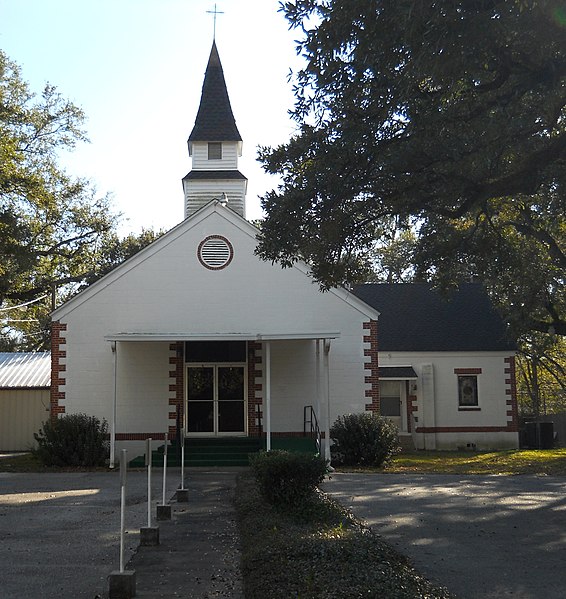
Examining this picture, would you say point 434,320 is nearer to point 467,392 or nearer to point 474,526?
point 467,392

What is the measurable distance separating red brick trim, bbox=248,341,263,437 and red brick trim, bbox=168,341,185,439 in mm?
1913

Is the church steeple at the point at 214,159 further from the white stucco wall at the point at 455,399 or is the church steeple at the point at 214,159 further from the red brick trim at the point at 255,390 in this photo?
the white stucco wall at the point at 455,399

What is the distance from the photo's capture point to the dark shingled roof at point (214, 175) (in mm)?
28141

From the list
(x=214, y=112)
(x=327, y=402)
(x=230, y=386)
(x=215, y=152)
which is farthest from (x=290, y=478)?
(x=214, y=112)

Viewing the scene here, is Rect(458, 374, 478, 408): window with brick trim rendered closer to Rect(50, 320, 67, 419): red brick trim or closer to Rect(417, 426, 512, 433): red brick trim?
Rect(417, 426, 512, 433): red brick trim

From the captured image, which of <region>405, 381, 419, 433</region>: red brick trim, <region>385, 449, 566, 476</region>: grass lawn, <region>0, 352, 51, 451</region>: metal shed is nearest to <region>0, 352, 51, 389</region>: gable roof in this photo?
<region>0, 352, 51, 451</region>: metal shed

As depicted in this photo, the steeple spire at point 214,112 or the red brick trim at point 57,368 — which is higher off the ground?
the steeple spire at point 214,112

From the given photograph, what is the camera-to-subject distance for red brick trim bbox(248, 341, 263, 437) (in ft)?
78.1

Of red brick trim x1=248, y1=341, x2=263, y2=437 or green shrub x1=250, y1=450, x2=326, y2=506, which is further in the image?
red brick trim x1=248, y1=341, x2=263, y2=437

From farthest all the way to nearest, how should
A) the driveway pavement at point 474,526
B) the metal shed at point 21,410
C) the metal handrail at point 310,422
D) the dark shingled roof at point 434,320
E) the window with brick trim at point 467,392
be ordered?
1. the metal shed at point 21,410
2. the dark shingled roof at point 434,320
3. the window with brick trim at point 467,392
4. the metal handrail at point 310,422
5. the driveway pavement at point 474,526

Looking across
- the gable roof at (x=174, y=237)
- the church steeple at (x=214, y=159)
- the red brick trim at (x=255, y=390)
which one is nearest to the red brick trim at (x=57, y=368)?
the gable roof at (x=174, y=237)

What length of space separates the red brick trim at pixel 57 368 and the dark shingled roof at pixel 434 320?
11.4 metres

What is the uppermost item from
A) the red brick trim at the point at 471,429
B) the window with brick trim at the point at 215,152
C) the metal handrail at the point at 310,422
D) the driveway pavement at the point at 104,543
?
the window with brick trim at the point at 215,152

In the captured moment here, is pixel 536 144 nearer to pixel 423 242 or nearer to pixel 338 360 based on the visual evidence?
pixel 423 242
